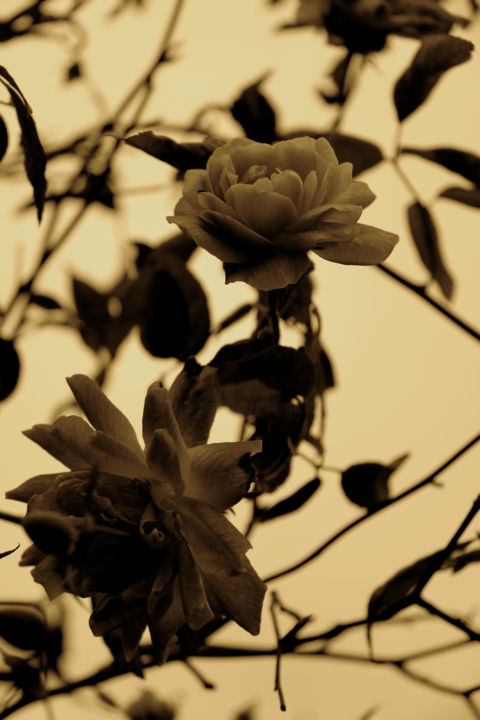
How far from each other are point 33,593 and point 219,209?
19.6 inches

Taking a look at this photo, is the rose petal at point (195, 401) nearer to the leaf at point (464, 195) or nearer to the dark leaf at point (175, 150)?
the dark leaf at point (175, 150)

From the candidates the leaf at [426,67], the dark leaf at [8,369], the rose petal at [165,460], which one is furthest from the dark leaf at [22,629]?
the leaf at [426,67]

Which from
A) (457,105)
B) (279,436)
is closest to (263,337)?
(279,436)

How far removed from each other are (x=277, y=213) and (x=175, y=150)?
0.21 ft

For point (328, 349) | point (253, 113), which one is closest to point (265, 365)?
point (253, 113)

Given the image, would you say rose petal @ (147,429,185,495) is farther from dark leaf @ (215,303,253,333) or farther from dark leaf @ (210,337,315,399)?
dark leaf @ (215,303,253,333)

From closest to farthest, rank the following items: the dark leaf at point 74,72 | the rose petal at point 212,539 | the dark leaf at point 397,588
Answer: the rose petal at point 212,539, the dark leaf at point 397,588, the dark leaf at point 74,72

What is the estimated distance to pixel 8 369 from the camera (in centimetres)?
39

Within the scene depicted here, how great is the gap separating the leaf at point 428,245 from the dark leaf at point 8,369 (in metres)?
0.22

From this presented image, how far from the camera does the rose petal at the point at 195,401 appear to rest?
27 cm

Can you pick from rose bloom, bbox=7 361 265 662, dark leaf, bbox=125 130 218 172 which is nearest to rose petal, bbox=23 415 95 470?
rose bloom, bbox=7 361 265 662

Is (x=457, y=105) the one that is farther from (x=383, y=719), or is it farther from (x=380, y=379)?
(x=383, y=719)

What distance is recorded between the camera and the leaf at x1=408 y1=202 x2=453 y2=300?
43 centimetres

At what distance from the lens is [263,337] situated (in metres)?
0.32
